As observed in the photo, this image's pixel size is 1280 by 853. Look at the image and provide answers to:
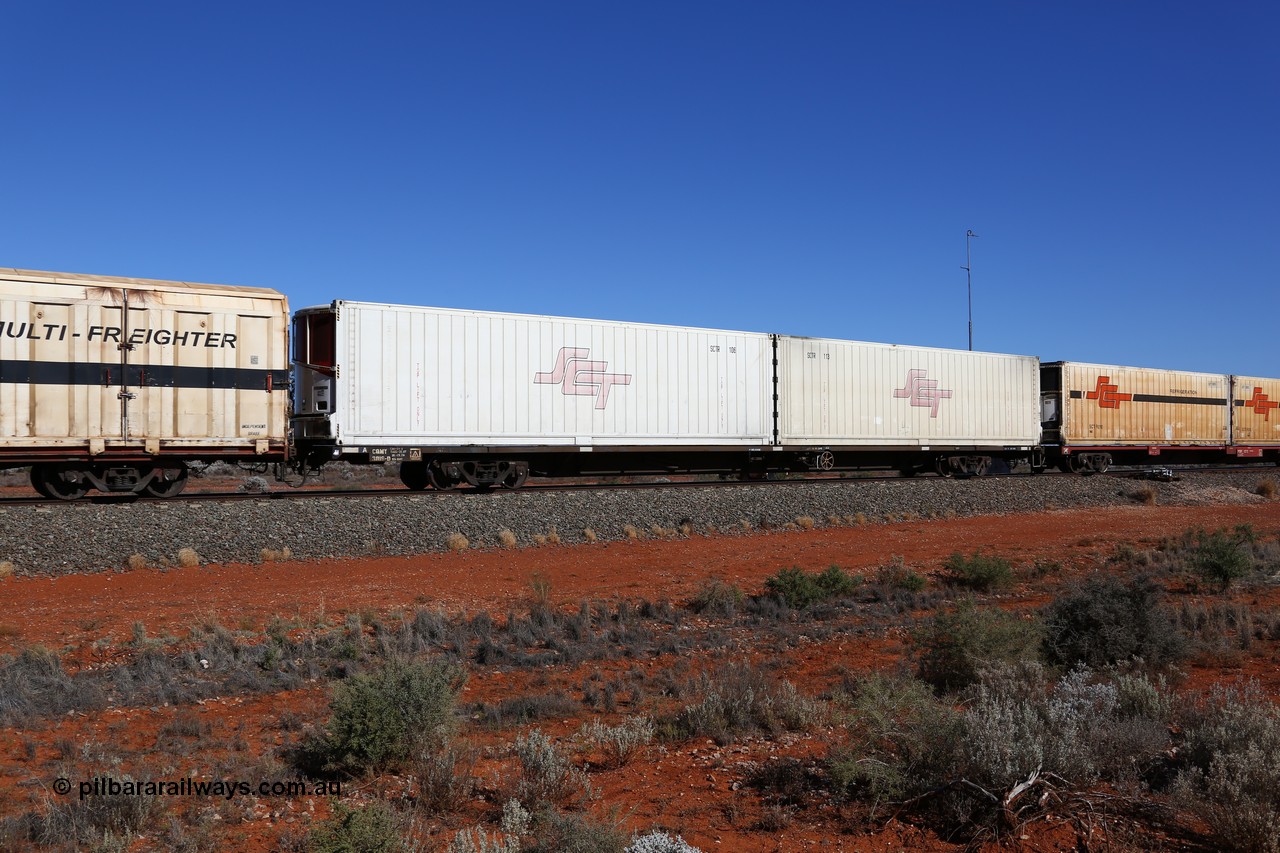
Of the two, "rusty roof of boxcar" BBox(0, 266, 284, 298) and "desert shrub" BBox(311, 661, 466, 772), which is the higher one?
"rusty roof of boxcar" BBox(0, 266, 284, 298)

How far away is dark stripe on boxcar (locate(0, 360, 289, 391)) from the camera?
48.9ft

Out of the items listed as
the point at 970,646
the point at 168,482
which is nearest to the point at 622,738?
the point at 970,646

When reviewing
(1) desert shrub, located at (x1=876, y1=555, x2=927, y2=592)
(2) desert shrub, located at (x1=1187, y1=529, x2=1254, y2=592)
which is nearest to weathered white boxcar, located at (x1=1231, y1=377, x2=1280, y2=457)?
(2) desert shrub, located at (x1=1187, y1=529, x2=1254, y2=592)

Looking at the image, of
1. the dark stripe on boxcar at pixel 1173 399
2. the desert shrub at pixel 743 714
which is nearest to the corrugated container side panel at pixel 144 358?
the desert shrub at pixel 743 714

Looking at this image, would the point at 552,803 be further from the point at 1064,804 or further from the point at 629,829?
the point at 1064,804

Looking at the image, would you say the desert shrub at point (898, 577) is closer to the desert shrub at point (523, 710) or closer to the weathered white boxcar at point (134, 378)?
the desert shrub at point (523, 710)

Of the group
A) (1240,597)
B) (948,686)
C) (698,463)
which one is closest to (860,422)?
(698,463)

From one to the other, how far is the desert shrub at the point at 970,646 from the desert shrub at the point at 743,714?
1.50 metres

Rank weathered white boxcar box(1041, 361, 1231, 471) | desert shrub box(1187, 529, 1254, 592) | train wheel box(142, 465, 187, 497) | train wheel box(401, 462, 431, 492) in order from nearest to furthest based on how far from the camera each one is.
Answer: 1. desert shrub box(1187, 529, 1254, 592)
2. train wheel box(142, 465, 187, 497)
3. train wheel box(401, 462, 431, 492)
4. weathered white boxcar box(1041, 361, 1231, 471)

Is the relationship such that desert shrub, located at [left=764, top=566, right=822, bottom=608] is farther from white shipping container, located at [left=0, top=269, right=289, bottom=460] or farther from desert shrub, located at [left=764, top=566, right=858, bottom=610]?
white shipping container, located at [left=0, top=269, right=289, bottom=460]

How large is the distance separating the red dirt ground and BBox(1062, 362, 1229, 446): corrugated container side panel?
24.4 feet

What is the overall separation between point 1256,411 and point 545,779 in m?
41.8

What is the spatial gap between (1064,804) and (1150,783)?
3.13ft

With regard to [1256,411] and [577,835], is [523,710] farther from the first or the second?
[1256,411]
